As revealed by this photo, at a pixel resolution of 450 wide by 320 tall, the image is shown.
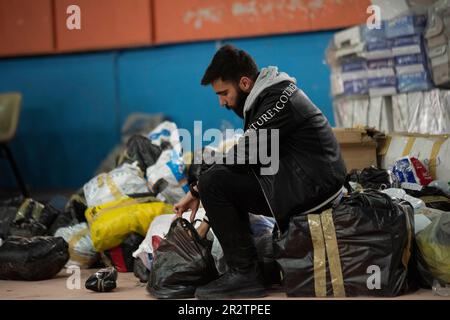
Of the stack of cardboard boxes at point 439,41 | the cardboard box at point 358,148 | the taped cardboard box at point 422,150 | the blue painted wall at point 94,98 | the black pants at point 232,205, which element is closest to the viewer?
the black pants at point 232,205

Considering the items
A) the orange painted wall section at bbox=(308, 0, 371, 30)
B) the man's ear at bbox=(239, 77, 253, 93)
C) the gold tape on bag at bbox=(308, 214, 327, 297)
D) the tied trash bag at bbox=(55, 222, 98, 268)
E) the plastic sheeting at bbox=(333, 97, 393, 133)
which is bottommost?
the tied trash bag at bbox=(55, 222, 98, 268)

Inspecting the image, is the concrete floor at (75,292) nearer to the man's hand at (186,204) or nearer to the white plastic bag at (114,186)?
the man's hand at (186,204)

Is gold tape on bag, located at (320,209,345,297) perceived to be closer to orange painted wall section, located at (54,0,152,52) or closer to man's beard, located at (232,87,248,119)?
man's beard, located at (232,87,248,119)

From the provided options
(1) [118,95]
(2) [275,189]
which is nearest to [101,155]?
(1) [118,95]

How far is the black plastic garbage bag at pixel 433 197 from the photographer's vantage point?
349 cm

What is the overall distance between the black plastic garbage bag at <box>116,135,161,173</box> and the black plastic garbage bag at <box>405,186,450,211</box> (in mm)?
1855

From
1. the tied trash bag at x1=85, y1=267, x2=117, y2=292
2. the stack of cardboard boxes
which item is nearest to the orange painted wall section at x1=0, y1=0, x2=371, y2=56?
the stack of cardboard boxes

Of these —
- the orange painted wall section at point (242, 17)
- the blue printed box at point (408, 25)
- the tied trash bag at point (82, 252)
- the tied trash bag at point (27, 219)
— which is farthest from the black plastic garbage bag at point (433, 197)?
the orange painted wall section at point (242, 17)

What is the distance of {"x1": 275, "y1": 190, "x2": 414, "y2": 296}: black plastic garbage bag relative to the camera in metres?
2.86

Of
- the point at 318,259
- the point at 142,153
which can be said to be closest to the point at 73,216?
the point at 142,153

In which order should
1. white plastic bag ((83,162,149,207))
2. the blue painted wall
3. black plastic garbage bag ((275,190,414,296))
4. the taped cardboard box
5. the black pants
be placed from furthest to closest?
the blue painted wall, white plastic bag ((83,162,149,207)), the taped cardboard box, the black pants, black plastic garbage bag ((275,190,414,296))

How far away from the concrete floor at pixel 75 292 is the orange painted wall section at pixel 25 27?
163 inches

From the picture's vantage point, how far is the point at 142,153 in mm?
4789

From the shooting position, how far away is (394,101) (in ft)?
16.1
